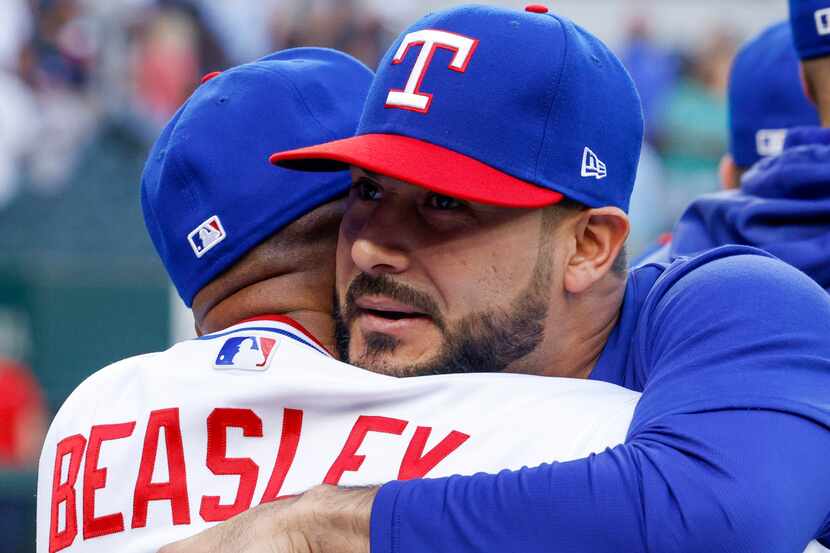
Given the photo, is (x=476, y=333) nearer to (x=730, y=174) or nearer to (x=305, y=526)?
(x=305, y=526)

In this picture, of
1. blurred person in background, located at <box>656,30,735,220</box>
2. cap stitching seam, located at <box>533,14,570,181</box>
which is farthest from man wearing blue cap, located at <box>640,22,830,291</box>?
blurred person in background, located at <box>656,30,735,220</box>

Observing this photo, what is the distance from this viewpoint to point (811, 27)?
2385 mm

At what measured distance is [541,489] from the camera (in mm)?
1434

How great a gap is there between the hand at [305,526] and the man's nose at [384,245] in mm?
344

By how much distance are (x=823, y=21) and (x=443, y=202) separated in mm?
993

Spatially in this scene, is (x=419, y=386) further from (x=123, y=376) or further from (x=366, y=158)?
(x=123, y=376)

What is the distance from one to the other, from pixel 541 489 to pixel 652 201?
8.12m

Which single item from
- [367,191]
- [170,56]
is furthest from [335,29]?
[367,191]

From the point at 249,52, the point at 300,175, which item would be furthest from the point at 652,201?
the point at 300,175

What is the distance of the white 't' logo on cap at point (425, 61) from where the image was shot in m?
1.75

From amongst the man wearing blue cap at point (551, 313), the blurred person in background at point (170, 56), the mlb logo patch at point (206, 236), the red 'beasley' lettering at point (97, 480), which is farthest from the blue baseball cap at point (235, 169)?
the blurred person in background at point (170, 56)

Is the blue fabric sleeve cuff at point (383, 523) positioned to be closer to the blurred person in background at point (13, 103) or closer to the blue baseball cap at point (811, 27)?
the blue baseball cap at point (811, 27)

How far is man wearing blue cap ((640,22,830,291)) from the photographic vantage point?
2.07m

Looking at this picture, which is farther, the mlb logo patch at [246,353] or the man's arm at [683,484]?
the mlb logo patch at [246,353]
